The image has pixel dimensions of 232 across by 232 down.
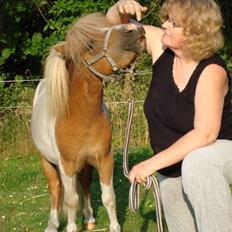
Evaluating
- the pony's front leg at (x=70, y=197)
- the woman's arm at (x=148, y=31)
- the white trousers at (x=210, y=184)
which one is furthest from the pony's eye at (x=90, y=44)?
the white trousers at (x=210, y=184)

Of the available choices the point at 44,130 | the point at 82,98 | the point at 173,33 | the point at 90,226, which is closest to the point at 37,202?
the point at 90,226

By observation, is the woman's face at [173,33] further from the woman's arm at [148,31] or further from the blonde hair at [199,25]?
the woman's arm at [148,31]

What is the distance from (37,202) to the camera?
5.98 meters

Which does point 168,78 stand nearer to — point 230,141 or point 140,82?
point 230,141

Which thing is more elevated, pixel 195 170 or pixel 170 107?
pixel 170 107

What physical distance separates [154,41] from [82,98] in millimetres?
989

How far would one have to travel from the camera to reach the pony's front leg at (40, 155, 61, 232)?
510 centimetres

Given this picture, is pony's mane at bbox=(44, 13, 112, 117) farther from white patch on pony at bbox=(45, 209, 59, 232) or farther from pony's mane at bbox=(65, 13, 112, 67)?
white patch on pony at bbox=(45, 209, 59, 232)

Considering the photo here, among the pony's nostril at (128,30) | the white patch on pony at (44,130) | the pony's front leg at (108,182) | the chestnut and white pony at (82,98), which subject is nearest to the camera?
the pony's nostril at (128,30)

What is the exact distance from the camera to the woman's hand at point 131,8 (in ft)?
11.5

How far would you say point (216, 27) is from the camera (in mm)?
2951

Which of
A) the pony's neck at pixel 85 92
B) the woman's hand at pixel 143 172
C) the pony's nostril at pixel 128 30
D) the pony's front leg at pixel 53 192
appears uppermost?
the pony's nostril at pixel 128 30

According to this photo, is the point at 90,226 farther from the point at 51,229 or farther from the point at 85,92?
the point at 85,92

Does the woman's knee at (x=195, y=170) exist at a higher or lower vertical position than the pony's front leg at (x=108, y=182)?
higher
